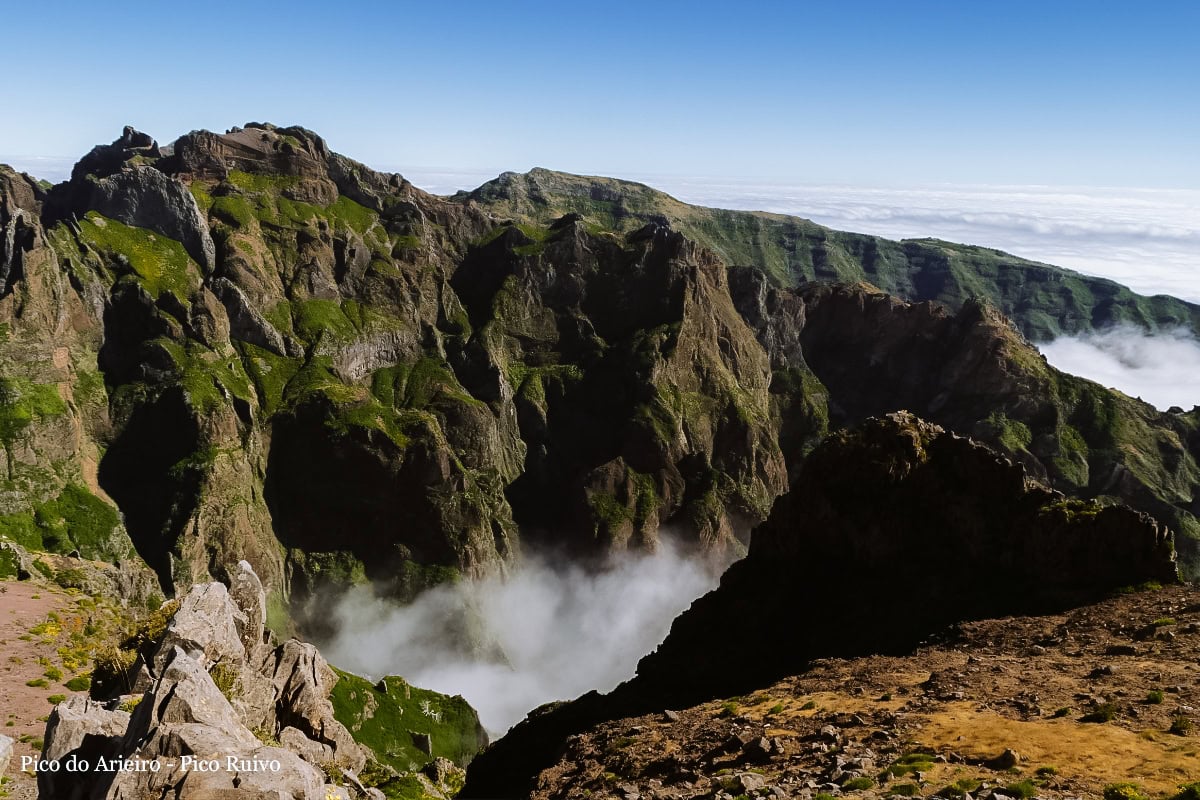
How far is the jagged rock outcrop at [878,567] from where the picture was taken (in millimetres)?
56750

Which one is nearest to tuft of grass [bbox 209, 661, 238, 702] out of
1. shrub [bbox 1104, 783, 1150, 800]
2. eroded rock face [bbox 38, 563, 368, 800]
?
eroded rock face [bbox 38, 563, 368, 800]

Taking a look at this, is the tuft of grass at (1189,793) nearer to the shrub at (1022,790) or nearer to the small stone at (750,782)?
the shrub at (1022,790)

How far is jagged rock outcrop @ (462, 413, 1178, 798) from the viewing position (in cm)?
5675

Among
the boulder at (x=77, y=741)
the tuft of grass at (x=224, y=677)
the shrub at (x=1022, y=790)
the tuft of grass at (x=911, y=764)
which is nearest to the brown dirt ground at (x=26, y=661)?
the boulder at (x=77, y=741)

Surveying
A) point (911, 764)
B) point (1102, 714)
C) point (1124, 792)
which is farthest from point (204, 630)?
point (1102, 714)

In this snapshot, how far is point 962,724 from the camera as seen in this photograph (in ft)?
119

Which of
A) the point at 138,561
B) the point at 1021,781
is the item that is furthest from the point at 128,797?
the point at 138,561

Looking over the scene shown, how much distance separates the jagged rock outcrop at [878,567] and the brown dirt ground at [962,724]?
170 inches

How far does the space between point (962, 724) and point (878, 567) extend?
31.1 m

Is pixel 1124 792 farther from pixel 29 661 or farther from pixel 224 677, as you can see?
pixel 29 661

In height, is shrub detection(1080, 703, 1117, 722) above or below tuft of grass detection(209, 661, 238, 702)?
above

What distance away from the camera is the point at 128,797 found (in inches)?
1095

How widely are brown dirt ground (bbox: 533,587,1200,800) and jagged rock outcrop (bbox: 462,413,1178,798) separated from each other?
14.2 ft

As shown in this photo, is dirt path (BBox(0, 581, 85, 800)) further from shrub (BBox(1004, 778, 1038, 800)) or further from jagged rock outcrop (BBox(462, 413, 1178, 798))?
shrub (BBox(1004, 778, 1038, 800))
